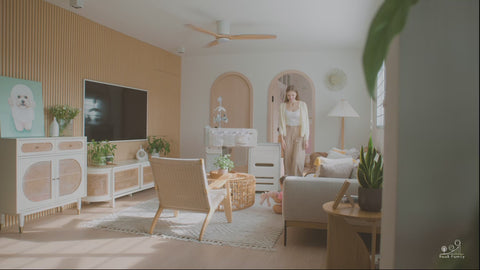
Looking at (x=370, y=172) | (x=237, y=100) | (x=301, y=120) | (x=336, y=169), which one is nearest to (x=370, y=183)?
(x=370, y=172)

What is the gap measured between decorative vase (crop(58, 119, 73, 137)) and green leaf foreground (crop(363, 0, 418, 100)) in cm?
398

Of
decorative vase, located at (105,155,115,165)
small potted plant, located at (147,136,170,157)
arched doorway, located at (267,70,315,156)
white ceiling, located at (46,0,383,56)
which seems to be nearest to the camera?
white ceiling, located at (46,0,383,56)

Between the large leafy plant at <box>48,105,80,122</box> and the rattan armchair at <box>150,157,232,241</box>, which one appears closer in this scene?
the rattan armchair at <box>150,157,232,241</box>

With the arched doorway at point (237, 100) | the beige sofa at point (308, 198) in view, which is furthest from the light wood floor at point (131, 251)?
the arched doorway at point (237, 100)

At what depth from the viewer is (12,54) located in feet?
11.7

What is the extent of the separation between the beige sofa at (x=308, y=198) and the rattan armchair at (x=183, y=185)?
75 cm

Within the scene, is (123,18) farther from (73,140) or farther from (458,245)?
(458,245)

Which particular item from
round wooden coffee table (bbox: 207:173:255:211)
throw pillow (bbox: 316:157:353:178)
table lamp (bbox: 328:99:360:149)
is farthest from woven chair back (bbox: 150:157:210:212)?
table lamp (bbox: 328:99:360:149)

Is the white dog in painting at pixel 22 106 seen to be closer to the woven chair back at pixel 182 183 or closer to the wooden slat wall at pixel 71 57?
the wooden slat wall at pixel 71 57

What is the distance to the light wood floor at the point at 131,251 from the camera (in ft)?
8.46

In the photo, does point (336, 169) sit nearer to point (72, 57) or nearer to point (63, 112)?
point (63, 112)

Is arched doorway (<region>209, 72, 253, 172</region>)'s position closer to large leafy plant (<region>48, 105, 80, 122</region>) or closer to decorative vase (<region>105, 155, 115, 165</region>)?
decorative vase (<region>105, 155, 115, 165</region>)

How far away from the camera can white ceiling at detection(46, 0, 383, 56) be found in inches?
156

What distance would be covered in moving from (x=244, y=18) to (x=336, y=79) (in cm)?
252
